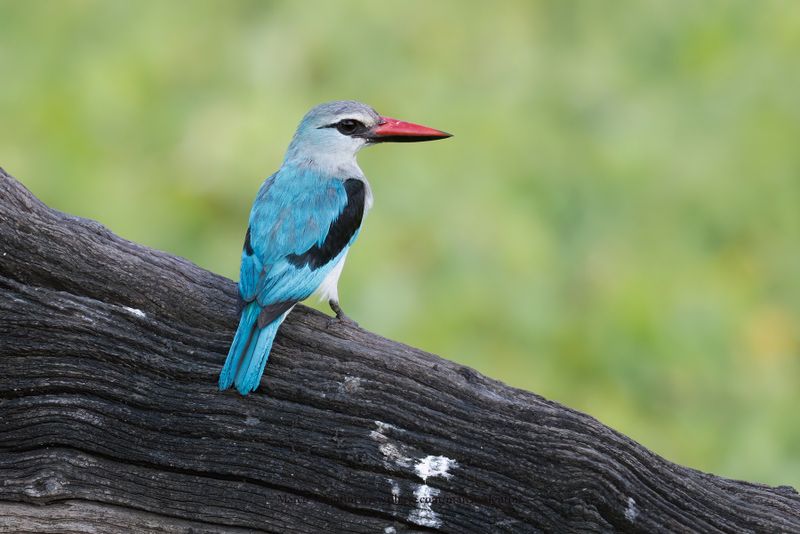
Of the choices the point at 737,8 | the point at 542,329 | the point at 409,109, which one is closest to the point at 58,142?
the point at 409,109

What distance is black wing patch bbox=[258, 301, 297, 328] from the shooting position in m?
3.38

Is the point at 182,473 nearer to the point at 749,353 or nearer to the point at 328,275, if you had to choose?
the point at 328,275

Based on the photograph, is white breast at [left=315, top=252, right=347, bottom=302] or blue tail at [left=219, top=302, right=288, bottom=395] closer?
blue tail at [left=219, top=302, right=288, bottom=395]

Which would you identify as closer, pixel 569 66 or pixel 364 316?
pixel 364 316

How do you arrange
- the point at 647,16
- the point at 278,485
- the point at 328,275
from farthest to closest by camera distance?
the point at 647,16
the point at 328,275
the point at 278,485

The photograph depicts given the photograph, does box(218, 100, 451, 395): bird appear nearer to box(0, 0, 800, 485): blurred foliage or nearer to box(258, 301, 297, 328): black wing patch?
box(258, 301, 297, 328): black wing patch

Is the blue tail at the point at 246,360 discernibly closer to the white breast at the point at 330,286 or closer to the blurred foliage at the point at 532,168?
the white breast at the point at 330,286

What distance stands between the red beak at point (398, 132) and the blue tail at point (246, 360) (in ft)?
3.95

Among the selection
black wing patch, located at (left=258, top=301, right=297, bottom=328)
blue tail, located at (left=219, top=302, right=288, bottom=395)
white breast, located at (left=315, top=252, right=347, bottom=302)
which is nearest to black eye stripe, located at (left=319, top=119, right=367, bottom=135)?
white breast, located at (left=315, top=252, right=347, bottom=302)

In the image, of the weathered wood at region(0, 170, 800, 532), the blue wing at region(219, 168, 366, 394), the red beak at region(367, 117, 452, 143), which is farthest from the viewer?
the red beak at region(367, 117, 452, 143)

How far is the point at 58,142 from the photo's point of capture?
6359mm

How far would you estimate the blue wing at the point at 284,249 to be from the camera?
3.29 metres

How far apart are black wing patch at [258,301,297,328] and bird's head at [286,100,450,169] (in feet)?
3.07

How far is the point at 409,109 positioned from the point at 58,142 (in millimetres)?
1835
